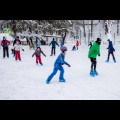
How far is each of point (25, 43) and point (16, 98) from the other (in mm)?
35544

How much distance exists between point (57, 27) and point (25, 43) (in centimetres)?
687

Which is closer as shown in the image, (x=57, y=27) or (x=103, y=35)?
(x=57, y=27)

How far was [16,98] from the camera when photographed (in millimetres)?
7848

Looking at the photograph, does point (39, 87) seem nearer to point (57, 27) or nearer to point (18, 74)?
point (18, 74)

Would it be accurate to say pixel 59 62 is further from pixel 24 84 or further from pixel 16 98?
pixel 16 98

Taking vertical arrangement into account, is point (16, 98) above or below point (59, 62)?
below

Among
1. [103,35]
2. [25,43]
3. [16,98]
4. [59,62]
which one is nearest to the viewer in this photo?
[16,98]
